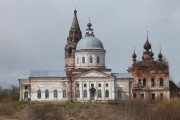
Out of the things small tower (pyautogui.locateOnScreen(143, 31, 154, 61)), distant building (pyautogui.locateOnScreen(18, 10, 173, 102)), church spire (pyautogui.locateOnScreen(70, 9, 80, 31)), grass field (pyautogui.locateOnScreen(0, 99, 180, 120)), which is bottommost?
grass field (pyautogui.locateOnScreen(0, 99, 180, 120))

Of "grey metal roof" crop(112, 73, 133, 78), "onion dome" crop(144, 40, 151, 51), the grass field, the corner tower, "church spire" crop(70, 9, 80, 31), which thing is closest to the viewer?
the grass field

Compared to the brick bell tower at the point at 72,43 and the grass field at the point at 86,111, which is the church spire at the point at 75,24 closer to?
the brick bell tower at the point at 72,43

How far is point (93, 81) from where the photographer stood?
64.1m

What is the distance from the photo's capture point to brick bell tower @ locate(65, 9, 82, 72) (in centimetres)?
7106

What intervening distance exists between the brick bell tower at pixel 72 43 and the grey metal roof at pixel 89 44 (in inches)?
147

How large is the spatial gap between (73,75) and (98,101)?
424cm

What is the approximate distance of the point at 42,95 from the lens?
211ft

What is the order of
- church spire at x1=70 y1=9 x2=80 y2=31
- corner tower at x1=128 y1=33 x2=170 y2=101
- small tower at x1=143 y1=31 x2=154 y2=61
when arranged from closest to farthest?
1. corner tower at x1=128 y1=33 x2=170 y2=101
2. small tower at x1=143 y1=31 x2=154 y2=61
3. church spire at x1=70 y1=9 x2=80 y2=31

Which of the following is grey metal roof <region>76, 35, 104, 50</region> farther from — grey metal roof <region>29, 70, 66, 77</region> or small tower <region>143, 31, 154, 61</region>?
small tower <region>143, 31, 154, 61</region>

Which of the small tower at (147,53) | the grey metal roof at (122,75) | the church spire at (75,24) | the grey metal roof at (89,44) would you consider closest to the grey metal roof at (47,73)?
the grey metal roof at (89,44)

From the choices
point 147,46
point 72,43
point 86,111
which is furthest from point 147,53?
point 86,111

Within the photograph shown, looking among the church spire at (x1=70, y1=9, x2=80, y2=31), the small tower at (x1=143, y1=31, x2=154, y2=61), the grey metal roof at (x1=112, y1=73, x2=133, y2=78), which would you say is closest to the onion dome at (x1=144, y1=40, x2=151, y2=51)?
the small tower at (x1=143, y1=31, x2=154, y2=61)

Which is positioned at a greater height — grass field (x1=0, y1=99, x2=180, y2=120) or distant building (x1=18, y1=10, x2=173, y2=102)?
distant building (x1=18, y1=10, x2=173, y2=102)

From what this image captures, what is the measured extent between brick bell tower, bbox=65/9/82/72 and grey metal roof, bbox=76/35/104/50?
12.3 ft
